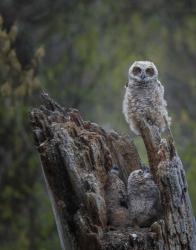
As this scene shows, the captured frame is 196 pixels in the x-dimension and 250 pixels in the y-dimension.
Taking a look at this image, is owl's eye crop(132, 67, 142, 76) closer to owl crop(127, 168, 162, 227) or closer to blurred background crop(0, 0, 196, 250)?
owl crop(127, 168, 162, 227)

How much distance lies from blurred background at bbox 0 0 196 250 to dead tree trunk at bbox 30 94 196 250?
4320 millimetres

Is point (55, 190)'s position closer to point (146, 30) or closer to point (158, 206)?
point (158, 206)

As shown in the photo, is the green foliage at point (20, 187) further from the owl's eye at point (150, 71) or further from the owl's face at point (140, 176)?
the owl's face at point (140, 176)

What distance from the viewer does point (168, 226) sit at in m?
6.07

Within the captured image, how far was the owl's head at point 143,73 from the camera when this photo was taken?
7.20m

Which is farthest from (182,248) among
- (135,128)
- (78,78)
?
(78,78)

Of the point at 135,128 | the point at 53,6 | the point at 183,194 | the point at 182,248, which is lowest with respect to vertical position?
the point at 182,248

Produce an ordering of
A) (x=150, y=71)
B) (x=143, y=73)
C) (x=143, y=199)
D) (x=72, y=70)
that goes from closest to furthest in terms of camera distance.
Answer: (x=143, y=199)
(x=143, y=73)
(x=150, y=71)
(x=72, y=70)

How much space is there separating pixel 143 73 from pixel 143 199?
51.0 inches

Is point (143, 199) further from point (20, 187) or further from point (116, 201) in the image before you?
point (20, 187)

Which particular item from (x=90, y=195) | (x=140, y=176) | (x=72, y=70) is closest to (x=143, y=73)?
(x=140, y=176)

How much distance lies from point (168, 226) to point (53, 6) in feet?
29.4

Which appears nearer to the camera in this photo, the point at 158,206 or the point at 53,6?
the point at 158,206

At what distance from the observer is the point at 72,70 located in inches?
580
